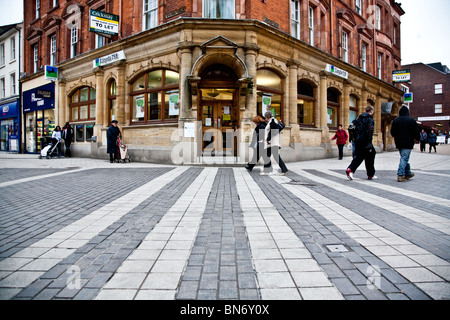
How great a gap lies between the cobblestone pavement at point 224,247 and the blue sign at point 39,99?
1761cm

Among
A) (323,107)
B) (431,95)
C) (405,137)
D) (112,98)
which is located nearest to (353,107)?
(323,107)

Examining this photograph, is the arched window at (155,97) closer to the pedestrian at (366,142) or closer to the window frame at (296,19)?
the window frame at (296,19)

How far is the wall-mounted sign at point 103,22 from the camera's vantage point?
45.1 feet

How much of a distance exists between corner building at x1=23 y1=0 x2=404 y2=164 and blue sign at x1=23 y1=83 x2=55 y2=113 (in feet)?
3.21

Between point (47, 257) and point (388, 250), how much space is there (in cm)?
315

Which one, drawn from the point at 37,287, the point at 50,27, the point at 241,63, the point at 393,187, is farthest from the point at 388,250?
the point at 50,27

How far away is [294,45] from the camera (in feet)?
47.6

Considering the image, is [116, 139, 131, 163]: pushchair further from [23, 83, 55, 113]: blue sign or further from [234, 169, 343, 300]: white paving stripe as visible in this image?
[234, 169, 343, 300]: white paving stripe

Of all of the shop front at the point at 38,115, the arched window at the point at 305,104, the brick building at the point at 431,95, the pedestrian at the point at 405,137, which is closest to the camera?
the pedestrian at the point at 405,137

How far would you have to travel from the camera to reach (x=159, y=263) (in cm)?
233

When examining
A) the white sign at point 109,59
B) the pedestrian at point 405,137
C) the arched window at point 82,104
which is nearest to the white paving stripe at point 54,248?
the pedestrian at point 405,137

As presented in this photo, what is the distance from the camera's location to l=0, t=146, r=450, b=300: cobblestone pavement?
75.7 inches

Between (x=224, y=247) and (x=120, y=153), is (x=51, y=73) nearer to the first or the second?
(x=120, y=153)
